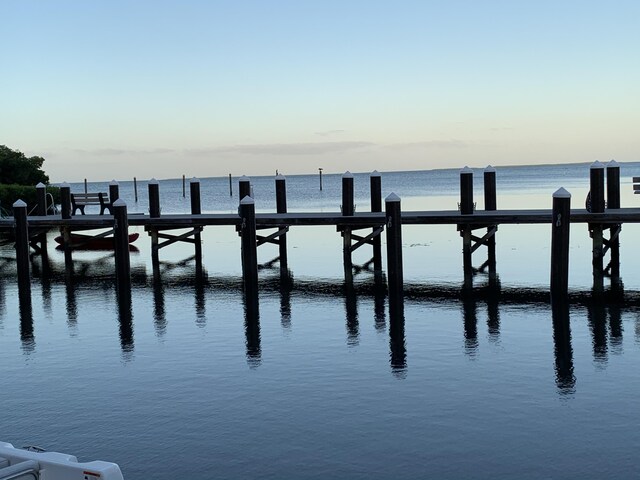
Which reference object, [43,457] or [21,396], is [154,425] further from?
[43,457]

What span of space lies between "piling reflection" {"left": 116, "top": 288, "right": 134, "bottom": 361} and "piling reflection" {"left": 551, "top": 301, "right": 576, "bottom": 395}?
25.7 ft

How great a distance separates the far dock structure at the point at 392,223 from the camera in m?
21.7

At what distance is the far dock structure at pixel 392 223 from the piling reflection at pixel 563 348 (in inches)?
26.5

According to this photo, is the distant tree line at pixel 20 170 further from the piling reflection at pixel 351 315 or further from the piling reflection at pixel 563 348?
the piling reflection at pixel 563 348

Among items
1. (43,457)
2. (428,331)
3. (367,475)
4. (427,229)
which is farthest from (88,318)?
(427,229)

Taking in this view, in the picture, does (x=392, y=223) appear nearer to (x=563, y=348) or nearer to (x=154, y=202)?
(x=563, y=348)

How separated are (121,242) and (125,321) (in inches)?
196

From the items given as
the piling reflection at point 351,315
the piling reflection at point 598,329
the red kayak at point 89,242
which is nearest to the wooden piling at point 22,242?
the red kayak at point 89,242

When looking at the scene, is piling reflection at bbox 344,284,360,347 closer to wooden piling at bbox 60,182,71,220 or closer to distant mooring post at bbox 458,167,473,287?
distant mooring post at bbox 458,167,473,287

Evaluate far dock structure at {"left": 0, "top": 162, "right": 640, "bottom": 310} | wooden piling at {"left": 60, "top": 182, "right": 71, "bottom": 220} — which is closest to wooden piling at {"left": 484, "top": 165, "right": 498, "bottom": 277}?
far dock structure at {"left": 0, "top": 162, "right": 640, "bottom": 310}

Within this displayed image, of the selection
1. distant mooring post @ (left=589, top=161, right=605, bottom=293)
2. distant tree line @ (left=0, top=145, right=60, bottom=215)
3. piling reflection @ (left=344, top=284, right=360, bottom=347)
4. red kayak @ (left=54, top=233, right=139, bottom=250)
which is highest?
distant tree line @ (left=0, top=145, right=60, bottom=215)

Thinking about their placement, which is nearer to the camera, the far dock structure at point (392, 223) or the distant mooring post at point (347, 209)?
the far dock structure at point (392, 223)

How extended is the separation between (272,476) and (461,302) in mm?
11996

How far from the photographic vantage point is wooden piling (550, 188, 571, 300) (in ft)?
64.8
